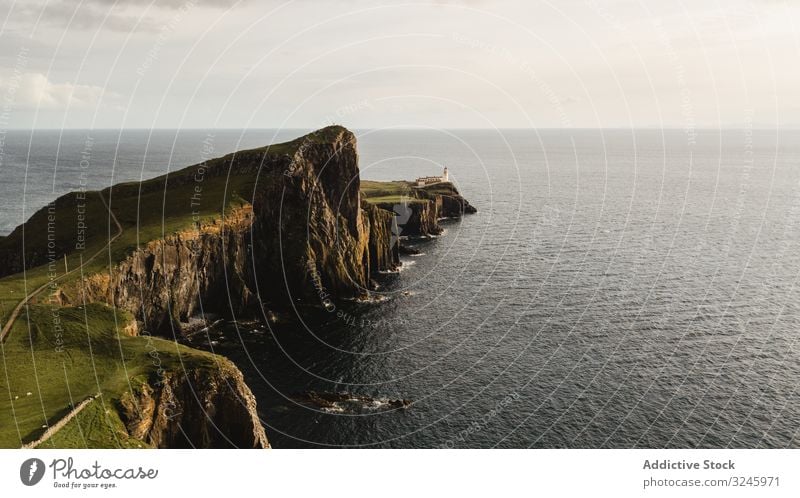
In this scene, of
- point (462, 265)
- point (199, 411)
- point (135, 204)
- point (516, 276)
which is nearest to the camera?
point (199, 411)

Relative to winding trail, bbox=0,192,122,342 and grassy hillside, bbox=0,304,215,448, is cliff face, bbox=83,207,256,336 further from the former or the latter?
grassy hillside, bbox=0,304,215,448

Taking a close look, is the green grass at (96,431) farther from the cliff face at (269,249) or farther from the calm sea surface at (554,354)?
the cliff face at (269,249)

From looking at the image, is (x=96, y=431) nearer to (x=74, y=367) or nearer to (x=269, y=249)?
(x=74, y=367)

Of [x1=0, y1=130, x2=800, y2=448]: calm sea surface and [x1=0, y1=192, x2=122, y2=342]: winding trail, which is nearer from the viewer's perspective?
[x1=0, y1=192, x2=122, y2=342]: winding trail

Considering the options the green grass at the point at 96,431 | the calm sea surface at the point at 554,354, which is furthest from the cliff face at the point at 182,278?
the green grass at the point at 96,431

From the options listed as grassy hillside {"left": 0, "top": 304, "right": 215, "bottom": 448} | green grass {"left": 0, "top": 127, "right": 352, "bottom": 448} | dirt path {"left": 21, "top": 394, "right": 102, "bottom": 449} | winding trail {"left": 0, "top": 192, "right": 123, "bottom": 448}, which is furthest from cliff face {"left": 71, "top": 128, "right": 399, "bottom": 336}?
dirt path {"left": 21, "top": 394, "right": 102, "bottom": 449}
